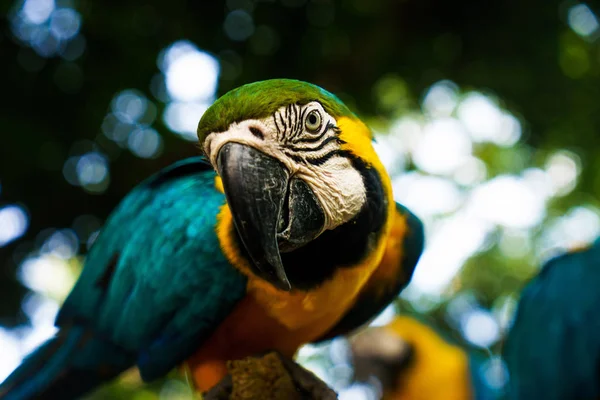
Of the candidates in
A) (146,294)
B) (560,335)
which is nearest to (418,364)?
(560,335)

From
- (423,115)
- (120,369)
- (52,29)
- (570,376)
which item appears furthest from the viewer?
(423,115)

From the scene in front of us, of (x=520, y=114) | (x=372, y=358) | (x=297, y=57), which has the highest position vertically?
(x=297, y=57)

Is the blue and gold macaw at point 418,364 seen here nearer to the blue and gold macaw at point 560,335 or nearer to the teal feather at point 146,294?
the blue and gold macaw at point 560,335

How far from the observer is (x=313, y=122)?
136 cm

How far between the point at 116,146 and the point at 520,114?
2.29m

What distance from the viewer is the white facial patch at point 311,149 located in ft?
4.12

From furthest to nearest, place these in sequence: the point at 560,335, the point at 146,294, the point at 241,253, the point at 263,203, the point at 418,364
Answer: the point at 418,364 < the point at 560,335 < the point at 146,294 < the point at 241,253 < the point at 263,203

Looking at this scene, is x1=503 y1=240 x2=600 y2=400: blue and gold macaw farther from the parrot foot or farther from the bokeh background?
the parrot foot

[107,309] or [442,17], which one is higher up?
[442,17]

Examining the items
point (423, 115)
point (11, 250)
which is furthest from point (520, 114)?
point (11, 250)

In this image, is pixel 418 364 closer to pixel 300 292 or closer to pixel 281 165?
pixel 300 292

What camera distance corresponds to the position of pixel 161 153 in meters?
3.12

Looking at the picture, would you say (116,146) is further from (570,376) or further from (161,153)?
(570,376)

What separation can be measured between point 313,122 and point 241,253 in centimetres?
44
